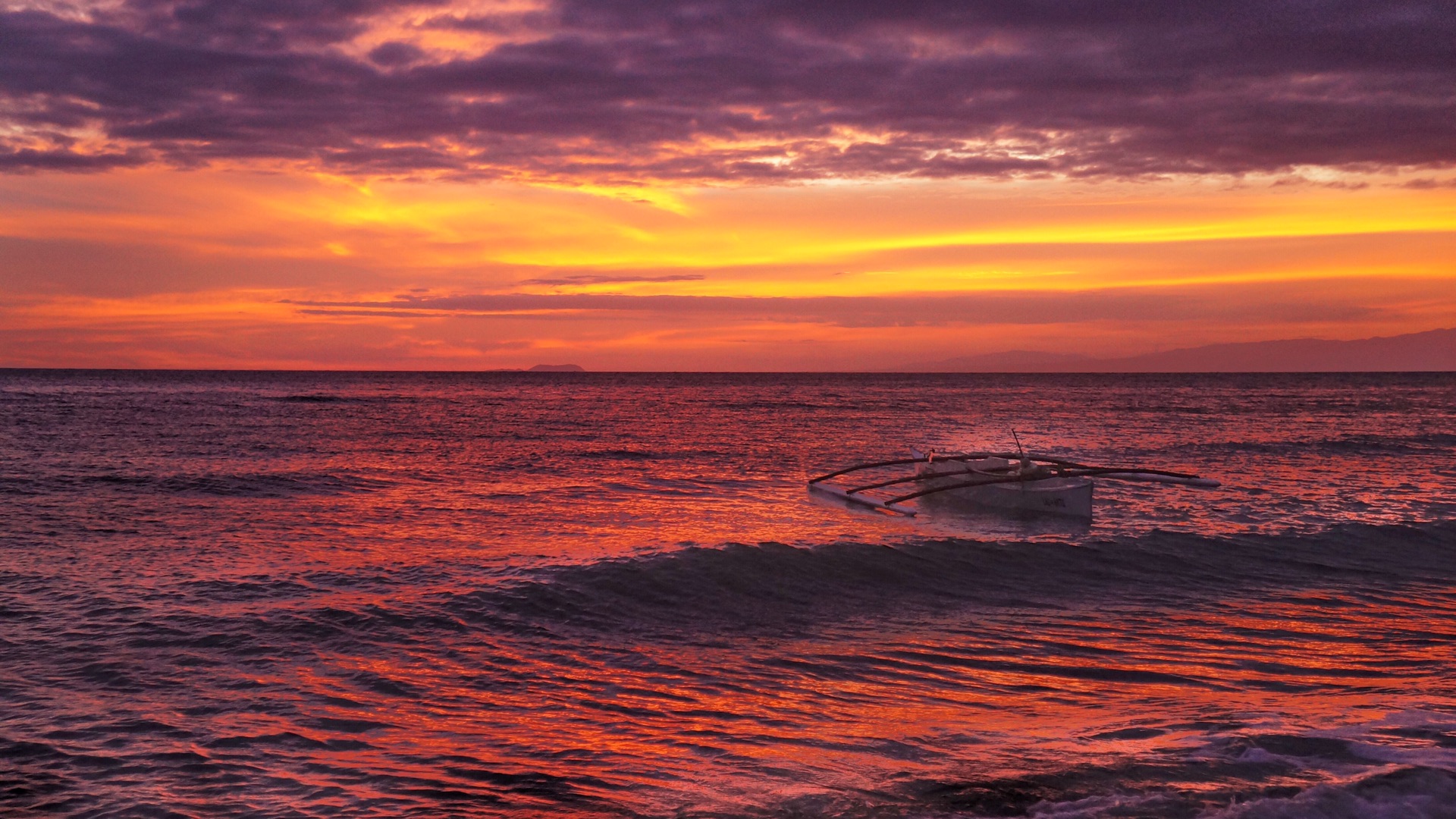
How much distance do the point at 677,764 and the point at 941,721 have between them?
251cm

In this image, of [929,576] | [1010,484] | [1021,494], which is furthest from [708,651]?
[1010,484]

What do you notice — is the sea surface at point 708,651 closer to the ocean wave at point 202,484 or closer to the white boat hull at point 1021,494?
the ocean wave at point 202,484

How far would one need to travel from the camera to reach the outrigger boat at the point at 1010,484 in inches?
812

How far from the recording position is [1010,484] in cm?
2161

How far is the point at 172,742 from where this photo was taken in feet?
25.5

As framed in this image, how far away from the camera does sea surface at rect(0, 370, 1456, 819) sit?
6879mm

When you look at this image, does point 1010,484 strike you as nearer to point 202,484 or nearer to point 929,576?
point 929,576

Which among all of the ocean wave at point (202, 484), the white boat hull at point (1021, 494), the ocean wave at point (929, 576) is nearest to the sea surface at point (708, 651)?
the ocean wave at point (929, 576)

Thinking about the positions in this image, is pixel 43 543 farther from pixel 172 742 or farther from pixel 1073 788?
pixel 1073 788

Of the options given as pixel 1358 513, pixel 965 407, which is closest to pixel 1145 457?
pixel 1358 513

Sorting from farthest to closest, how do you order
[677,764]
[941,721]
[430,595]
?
1. [430,595]
2. [941,721]
3. [677,764]

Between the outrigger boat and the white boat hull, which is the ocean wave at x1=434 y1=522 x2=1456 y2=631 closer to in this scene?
the white boat hull

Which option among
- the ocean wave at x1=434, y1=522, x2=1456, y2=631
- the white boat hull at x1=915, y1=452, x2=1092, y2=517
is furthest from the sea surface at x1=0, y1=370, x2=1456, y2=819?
the white boat hull at x1=915, y1=452, x2=1092, y2=517

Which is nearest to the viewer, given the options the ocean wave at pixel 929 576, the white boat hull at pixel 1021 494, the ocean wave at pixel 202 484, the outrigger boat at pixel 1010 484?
the ocean wave at pixel 929 576
